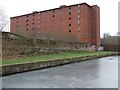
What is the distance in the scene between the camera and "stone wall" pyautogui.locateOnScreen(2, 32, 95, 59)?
15722 mm

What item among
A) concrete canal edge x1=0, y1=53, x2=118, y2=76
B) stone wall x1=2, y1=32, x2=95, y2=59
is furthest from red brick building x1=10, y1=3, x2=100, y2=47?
concrete canal edge x1=0, y1=53, x2=118, y2=76

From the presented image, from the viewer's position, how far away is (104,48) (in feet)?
168

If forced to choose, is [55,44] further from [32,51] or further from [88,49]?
[88,49]

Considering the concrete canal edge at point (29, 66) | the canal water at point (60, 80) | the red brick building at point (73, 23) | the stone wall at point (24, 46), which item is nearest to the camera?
the canal water at point (60, 80)

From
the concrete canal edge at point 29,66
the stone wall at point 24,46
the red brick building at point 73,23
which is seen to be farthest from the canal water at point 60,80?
the red brick building at point 73,23

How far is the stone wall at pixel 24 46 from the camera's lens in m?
15.7

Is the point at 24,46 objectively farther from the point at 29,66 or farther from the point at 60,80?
the point at 60,80

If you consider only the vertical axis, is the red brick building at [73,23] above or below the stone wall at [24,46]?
above

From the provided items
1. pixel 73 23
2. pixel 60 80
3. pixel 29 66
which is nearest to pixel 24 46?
pixel 29 66

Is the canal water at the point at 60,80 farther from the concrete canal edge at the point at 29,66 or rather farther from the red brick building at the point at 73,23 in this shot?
the red brick building at the point at 73,23

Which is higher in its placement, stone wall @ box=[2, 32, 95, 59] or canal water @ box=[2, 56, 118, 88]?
stone wall @ box=[2, 32, 95, 59]

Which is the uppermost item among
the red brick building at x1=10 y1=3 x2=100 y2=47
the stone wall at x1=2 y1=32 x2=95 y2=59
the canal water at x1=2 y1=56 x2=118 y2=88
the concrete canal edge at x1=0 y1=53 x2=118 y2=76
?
the red brick building at x1=10 y1=3 x2=100 y2=47

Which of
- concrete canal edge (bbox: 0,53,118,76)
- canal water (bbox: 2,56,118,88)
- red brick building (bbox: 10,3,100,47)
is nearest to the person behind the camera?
canal water (bbox: 2,56,118,88)

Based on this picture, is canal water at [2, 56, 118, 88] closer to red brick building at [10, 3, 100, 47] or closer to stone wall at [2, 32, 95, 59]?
stone wall at [2, 32, 95, 59]
